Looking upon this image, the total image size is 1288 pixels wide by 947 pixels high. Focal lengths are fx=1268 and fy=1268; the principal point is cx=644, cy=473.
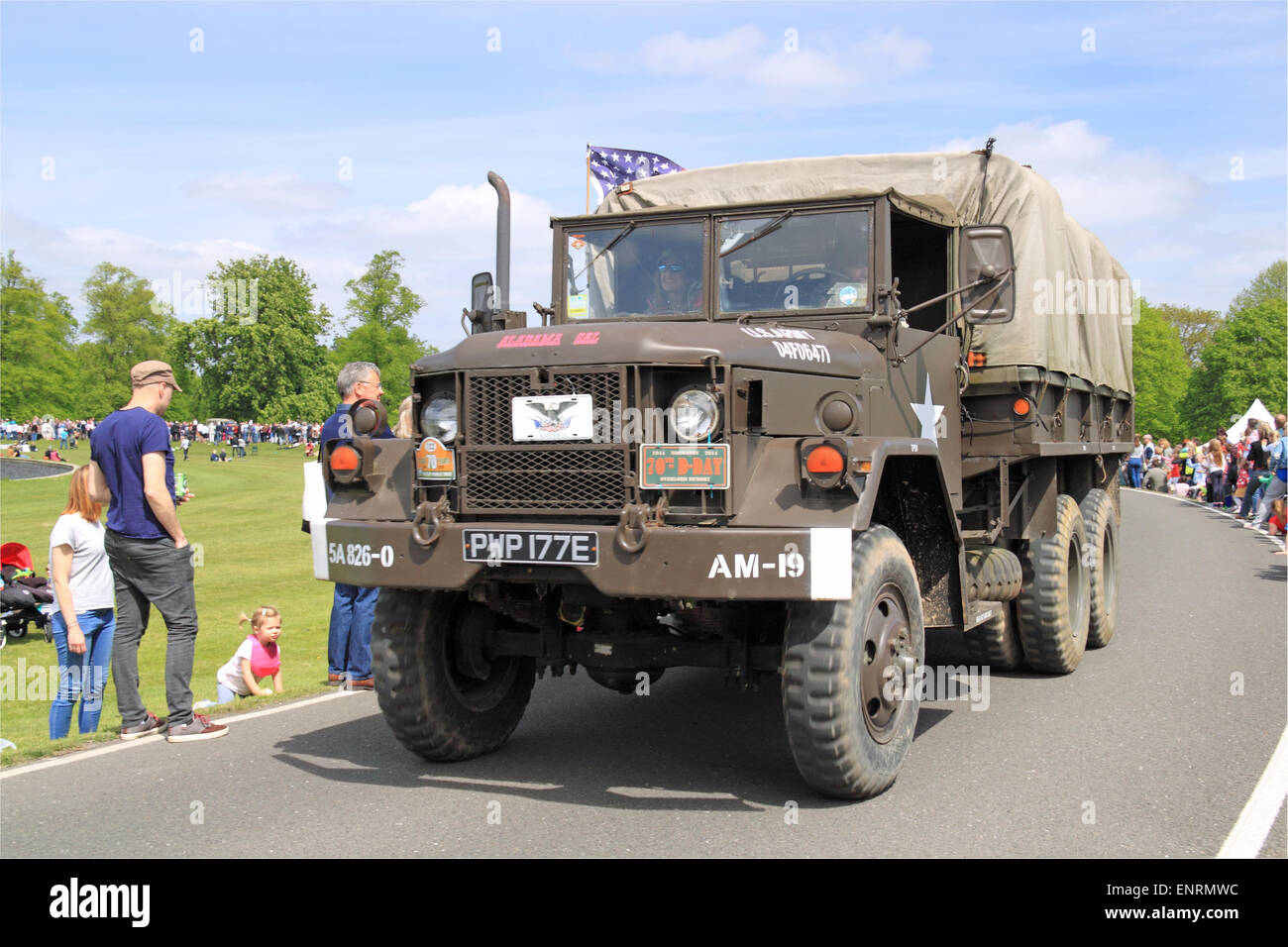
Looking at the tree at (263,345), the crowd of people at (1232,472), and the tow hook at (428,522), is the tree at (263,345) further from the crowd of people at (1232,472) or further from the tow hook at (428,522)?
the tow hook at (428,522)

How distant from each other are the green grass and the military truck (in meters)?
2.36

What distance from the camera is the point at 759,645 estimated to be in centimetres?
573

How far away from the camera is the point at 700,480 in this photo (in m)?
5.33

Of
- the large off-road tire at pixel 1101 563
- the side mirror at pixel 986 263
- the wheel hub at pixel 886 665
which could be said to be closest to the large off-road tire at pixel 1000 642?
the large off-road tire at pixel 1101 563

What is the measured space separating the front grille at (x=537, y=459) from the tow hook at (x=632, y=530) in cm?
15

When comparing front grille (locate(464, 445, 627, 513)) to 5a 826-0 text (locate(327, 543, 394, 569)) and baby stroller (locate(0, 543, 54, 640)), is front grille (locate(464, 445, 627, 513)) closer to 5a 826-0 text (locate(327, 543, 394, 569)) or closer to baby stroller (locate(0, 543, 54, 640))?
5a 826-0 text (locate(327, 543, 394, 569))

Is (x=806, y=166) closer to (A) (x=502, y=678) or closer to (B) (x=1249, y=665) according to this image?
(A) (x=502, y=678)

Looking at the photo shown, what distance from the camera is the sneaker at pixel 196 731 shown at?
6.95 metres

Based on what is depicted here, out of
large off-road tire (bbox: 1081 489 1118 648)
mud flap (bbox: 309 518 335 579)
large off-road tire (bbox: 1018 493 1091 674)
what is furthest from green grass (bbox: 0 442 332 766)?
large off-road tire (bbox: 1081 489 1118 648)

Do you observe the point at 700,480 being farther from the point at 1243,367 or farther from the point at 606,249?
the point at 1243,367

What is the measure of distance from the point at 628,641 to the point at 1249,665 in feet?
18.1

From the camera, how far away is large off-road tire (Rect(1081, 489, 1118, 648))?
973 centimetres
